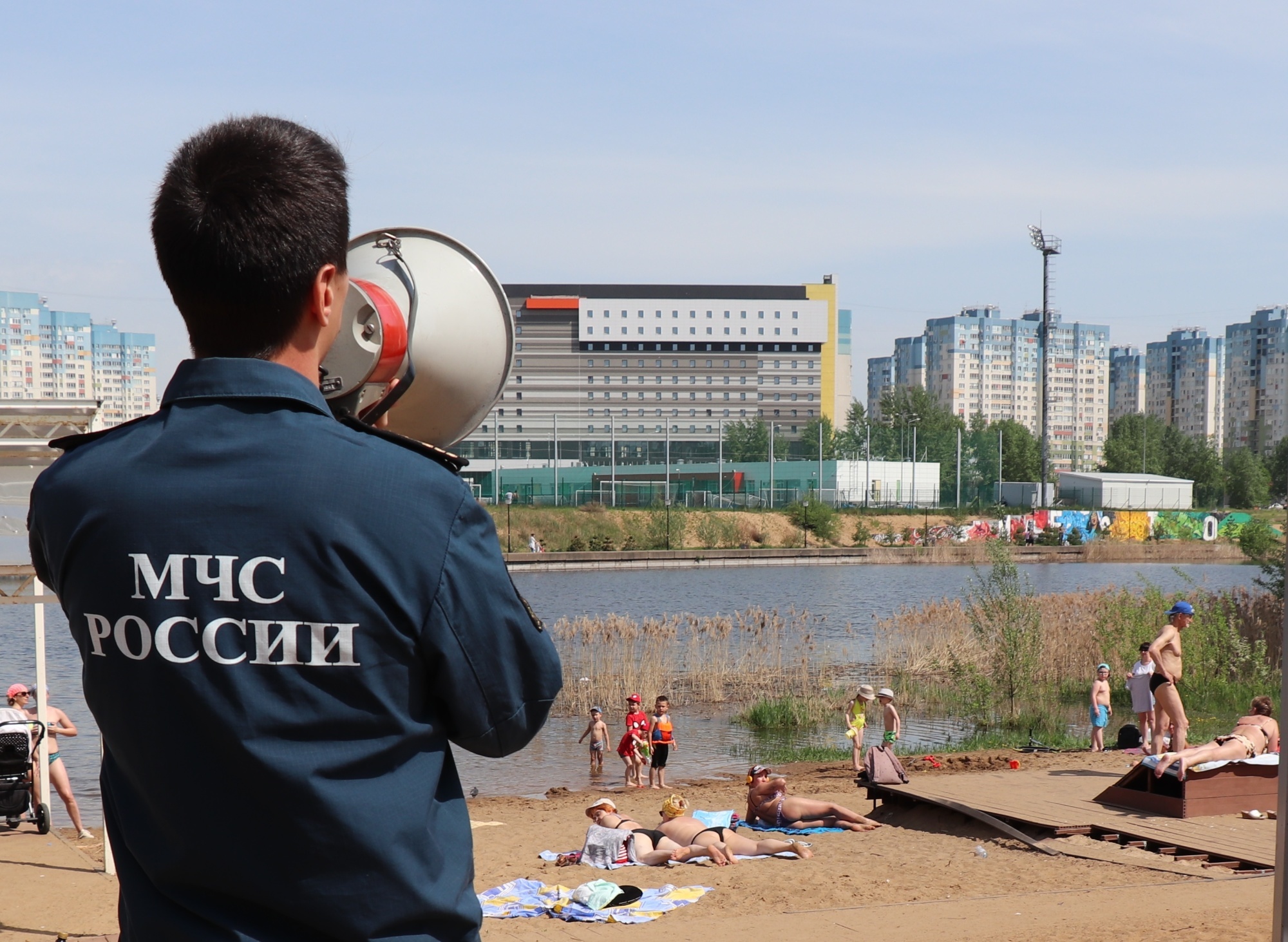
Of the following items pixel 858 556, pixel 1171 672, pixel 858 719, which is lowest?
pixel 858 556

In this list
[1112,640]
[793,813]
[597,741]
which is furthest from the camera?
[1112,640]

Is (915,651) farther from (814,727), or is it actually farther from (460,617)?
(460,617)

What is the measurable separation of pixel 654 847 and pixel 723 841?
0.77m

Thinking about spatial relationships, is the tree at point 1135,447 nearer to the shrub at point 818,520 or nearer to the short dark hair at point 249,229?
the shrub at point 818,520

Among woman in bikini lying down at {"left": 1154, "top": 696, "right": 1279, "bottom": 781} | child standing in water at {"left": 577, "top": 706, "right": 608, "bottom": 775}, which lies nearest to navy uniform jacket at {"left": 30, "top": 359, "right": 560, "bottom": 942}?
woman in bikini lying down at {"left": 1154, "top": 696, "right": 1279, "bottom": 781}

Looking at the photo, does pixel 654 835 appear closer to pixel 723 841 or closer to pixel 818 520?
pixel 723 841

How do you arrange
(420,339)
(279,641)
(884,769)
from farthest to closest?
(884,769)
(420,339)
(279,641)

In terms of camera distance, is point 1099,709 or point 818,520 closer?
point 1099,709

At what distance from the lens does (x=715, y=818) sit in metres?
14.6

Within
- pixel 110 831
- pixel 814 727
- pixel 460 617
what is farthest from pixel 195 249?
pixel 814 727

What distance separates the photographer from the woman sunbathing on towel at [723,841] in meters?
13.2

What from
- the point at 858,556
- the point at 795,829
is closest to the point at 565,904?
the point at 795,829

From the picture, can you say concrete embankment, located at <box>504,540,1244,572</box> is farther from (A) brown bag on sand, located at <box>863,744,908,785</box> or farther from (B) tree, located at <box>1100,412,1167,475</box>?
(B) tree, located at <box>1100,412,1167,475</box>

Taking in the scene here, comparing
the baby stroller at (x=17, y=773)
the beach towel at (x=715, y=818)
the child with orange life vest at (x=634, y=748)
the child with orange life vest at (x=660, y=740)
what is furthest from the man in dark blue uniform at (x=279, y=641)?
the child with orange life vest at (x=634, y=748)
